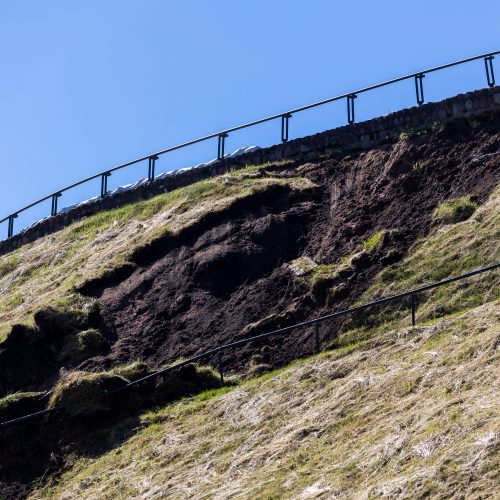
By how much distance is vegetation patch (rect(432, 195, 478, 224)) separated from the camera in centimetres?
2342

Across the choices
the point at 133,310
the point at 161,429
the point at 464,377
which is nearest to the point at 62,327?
the point at 133,310

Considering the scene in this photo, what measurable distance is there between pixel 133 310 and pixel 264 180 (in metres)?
5.17

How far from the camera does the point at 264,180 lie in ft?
93.9

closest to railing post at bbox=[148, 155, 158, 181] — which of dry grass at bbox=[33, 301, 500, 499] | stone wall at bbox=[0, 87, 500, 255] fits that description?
stone wall at bbox=[0, 87, 500, 255]

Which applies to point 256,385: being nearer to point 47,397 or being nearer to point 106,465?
point 106,465

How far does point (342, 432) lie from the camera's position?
1611 centimetres

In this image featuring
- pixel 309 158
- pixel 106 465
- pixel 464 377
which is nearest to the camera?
pixel 464 377

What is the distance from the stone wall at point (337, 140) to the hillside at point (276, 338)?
0.35 m

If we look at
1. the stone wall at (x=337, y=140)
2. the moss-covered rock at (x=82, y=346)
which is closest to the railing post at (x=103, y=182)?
the stone wall at (x=337, y=140)

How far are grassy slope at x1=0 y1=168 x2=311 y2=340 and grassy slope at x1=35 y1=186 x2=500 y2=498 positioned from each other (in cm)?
643

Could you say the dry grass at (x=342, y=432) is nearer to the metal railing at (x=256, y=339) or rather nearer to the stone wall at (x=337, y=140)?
the metal railing at (x=256, y=339)

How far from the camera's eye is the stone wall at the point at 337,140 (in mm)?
27000

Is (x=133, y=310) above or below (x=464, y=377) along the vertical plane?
above

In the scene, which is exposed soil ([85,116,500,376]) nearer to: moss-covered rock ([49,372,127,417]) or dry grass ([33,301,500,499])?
moss-covered rock ([49,372,127,417])
